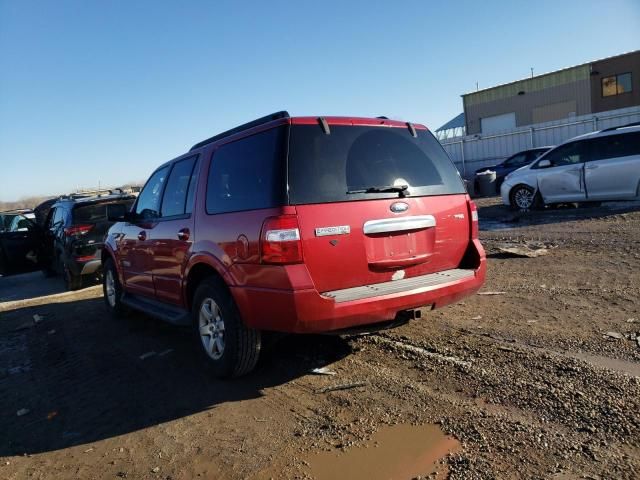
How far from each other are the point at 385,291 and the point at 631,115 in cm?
2285

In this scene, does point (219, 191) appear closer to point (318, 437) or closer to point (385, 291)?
point (385, 291)

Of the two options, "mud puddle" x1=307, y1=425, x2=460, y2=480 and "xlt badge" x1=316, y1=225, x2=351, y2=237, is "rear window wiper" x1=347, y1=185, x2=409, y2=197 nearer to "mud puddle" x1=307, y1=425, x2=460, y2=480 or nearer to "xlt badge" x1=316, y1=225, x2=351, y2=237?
"xlt badge" x1=316, y1=225, x2=351, y2=237

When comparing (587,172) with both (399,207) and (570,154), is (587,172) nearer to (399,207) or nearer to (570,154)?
(570,154)

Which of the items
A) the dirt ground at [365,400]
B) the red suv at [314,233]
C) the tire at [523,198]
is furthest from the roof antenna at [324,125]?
the tire at [523,198]

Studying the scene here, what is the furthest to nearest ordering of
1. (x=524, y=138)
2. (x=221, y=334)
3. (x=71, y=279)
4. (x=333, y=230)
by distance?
(x=524, y=138) < (x=71, y=279) < (x=221, y=334) < (x=333, y=230)

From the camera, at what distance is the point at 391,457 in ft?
9.30

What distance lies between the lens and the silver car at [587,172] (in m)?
10.8

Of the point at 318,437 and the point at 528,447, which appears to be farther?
the point at 318,437

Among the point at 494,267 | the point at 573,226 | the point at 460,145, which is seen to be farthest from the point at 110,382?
the point at 460,145

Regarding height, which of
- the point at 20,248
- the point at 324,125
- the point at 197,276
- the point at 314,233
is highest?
the point at 324,125

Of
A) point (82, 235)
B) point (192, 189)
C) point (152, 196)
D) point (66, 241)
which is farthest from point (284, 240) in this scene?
point (66, 241)

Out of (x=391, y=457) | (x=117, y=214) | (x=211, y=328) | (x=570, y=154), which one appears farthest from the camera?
(x=570, y=154)

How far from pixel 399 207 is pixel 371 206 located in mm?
262

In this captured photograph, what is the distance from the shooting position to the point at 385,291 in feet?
11.9
